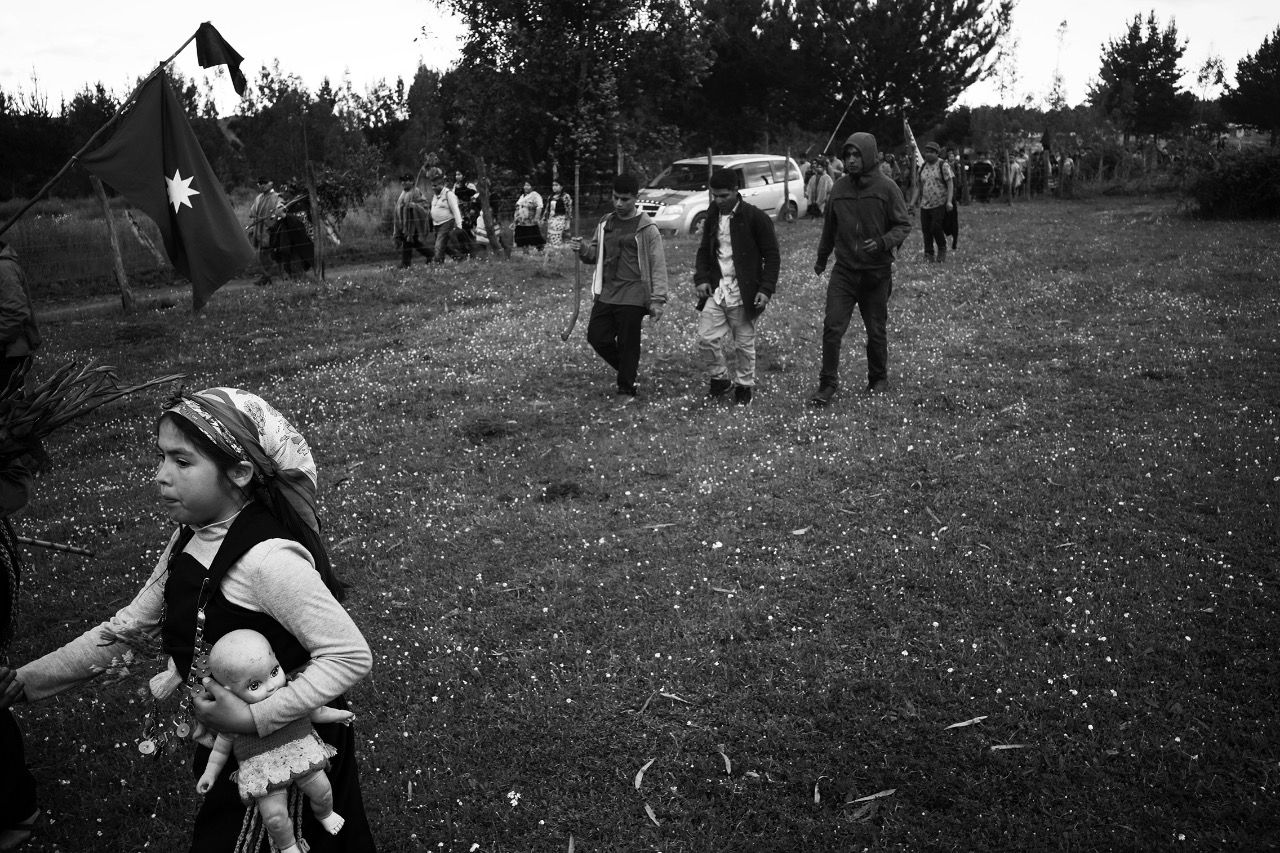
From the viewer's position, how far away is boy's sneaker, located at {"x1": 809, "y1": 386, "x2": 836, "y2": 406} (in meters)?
9.58

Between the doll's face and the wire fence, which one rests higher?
the wire fence

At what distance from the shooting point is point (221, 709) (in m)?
2.58

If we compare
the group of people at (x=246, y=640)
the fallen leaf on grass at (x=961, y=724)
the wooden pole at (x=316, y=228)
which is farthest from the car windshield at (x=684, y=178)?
the group of people at (x=246, y=640)

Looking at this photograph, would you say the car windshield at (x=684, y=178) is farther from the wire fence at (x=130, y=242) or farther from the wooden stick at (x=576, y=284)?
the wooden stick at (x=576, y=284)

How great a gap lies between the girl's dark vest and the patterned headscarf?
0.09 metres

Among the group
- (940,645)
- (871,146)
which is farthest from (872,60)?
(940,645)

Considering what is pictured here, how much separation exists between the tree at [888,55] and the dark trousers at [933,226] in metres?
23.4

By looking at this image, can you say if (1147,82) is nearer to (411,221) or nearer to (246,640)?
(411,221)

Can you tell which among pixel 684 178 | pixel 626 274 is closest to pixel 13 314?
pixel 626 274

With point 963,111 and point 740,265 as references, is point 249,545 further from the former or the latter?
point 963,111

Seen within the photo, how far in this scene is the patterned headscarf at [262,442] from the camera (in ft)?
9.11

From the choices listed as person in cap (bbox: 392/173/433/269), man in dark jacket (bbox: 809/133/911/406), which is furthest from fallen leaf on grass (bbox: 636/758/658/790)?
person in cap (bbox: 392/173/433/269)

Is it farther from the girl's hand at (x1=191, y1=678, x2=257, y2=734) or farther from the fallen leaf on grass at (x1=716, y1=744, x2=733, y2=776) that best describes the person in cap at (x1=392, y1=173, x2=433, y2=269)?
the girl's hand at (x1=191, y1=678, x2=257, y2=734)

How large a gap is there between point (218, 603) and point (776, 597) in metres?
3.77
